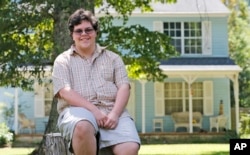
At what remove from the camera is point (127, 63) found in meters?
14.5

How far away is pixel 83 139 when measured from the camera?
13.6 ft

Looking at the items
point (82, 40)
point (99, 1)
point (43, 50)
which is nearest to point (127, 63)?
point (99, 1)

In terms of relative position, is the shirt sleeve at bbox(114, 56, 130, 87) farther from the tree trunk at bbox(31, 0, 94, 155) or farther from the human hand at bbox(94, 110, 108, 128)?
the tree trunk at bbox(31, 0, 94, 155)

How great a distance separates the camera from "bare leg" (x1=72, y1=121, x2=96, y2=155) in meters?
4.15

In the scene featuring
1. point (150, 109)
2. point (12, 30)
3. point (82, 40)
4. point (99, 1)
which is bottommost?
point (150, 109)

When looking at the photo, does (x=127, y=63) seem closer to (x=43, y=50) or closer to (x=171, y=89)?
(x=43, y=50)

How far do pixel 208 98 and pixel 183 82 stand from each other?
3.97 ft

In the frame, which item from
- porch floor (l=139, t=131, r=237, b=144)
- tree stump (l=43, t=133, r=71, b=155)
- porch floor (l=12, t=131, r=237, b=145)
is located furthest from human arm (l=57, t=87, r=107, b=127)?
porch floor (l=139, t=131, r=237, b=144)

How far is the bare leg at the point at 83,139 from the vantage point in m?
4.15

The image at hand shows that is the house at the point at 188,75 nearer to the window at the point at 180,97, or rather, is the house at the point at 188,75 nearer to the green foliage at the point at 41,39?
the window at the point at 180,97

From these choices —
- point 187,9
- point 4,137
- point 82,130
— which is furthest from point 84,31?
point 187,9

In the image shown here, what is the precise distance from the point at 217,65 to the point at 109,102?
58.8ft

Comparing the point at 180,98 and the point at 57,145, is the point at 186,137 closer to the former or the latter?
the point at 180,98

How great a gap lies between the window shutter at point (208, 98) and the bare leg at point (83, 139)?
62.8 ft
